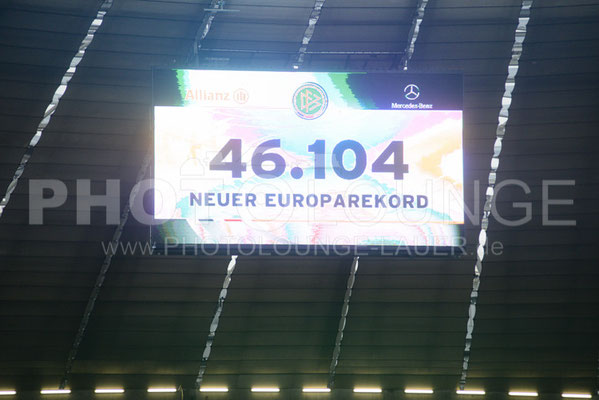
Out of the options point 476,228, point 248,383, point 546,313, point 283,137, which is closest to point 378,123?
point 283,137

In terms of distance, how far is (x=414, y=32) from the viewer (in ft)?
36.3

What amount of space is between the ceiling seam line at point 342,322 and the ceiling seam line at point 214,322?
1699 mm

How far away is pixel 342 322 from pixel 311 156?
3.32 meters

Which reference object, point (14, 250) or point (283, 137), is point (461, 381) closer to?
point (283, 137)

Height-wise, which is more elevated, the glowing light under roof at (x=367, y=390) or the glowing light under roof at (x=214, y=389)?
the glowing light under roof at (x=214, y=389)

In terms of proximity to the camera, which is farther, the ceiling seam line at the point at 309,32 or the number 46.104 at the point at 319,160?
the ceiling seam line at the point at 309,32

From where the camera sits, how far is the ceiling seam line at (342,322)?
11.5m

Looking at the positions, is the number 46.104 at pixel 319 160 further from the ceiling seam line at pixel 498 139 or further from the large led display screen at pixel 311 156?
the ceiling seam line at pixel 498 139

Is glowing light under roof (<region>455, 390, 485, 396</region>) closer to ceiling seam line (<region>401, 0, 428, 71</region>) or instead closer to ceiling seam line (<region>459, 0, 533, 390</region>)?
ceiling seam line (<region>459, 0, 533, 390</region>)

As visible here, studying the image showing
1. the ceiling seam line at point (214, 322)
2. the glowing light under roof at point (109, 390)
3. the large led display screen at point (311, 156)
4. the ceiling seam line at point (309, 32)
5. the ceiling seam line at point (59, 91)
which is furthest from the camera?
the glowing light under roof at point (109, 390)

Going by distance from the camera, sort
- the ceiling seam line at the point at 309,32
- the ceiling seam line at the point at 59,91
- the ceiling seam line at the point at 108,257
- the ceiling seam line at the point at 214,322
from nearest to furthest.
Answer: the ceiling seam line at the point at 59,91
the ceiling seam line at the point at 309,32
the ceiling seam line at the point at 108,257
the ceiling seam line at the point at 214,322

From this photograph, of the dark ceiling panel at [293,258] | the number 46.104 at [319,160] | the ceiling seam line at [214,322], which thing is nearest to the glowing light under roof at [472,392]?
the dark ceiling panel at [293,258]

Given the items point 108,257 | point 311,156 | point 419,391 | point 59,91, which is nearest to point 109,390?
point 108,257

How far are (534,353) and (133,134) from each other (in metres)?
6.71
